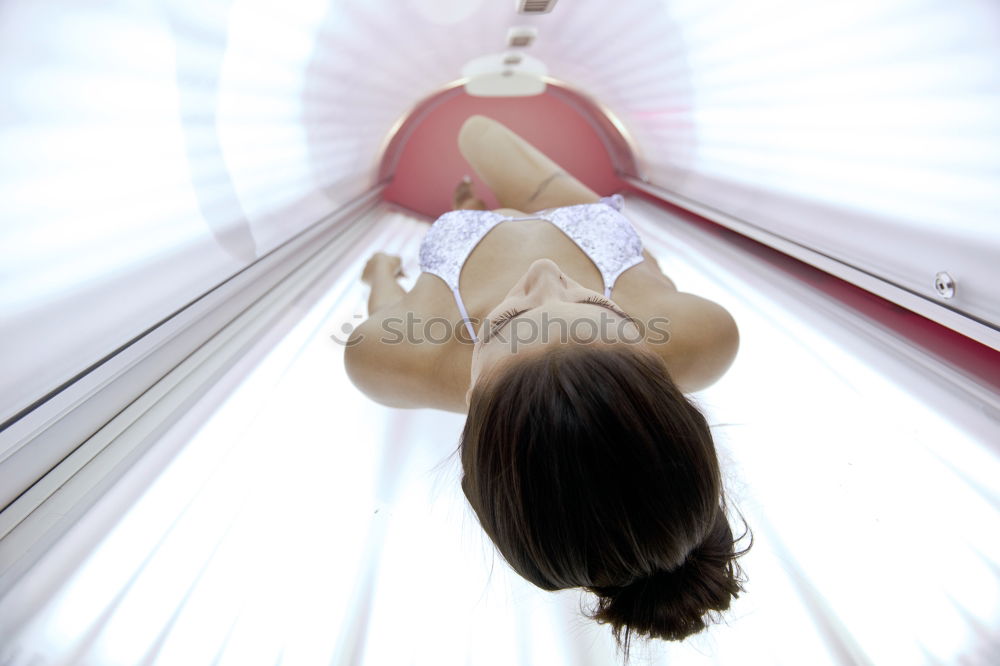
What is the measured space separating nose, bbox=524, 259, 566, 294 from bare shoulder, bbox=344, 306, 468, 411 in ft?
0.90

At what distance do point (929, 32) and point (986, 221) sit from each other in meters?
0.34

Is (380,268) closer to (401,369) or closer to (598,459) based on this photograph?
(401,369)

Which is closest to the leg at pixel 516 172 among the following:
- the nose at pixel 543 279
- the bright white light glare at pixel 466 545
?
the nose at pixel 543 279

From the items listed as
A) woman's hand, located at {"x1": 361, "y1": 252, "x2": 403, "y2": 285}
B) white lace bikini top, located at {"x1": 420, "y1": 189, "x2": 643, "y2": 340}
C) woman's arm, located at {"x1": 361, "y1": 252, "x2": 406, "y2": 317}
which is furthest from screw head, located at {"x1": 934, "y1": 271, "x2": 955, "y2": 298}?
woman's hand, located at {"x1": 361, "y1": 252, "x2": 403, "y2": 285}

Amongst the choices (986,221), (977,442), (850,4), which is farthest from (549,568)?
(850,4)

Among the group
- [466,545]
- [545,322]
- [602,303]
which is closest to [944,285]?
[602,303]

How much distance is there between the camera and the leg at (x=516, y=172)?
1728 millimetres

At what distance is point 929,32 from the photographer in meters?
0.84

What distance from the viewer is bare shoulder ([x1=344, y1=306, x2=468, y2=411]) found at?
1.17 meters

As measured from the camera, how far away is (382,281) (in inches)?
62.9

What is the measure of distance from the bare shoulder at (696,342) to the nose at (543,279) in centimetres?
29

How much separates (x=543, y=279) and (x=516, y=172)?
912 mm

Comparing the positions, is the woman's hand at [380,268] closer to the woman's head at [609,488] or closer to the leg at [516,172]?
the leg at [516,172]

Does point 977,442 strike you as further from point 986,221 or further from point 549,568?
point 549,568
